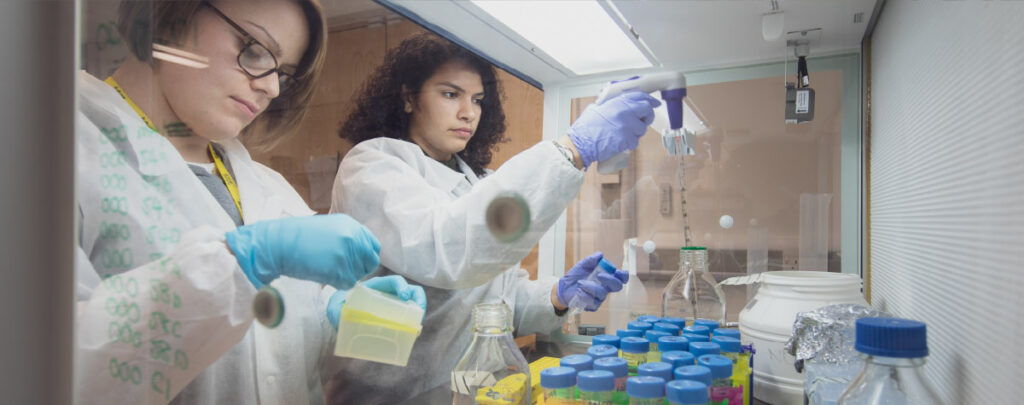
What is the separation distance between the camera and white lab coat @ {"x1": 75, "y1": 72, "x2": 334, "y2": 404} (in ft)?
2.40

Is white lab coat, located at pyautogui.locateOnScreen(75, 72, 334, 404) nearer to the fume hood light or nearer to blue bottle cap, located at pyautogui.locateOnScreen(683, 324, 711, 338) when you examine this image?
the fume hood light

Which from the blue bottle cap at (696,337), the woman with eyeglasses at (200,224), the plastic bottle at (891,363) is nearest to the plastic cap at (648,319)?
the blue bottle cap at (696,337)

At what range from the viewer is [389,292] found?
0.95 meters

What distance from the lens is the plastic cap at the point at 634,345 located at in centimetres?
96

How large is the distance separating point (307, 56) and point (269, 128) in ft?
0.48

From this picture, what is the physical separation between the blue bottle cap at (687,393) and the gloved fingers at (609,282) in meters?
0.40

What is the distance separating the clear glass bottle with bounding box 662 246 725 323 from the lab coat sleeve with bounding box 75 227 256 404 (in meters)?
0.85

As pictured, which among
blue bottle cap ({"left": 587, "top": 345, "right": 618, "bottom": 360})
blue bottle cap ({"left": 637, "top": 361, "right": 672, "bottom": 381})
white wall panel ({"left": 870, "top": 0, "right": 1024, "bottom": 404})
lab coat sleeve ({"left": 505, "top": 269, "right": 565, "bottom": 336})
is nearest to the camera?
white wall panel ({"left": 870, "top": 0, "right": 1024, "bottom": 404})

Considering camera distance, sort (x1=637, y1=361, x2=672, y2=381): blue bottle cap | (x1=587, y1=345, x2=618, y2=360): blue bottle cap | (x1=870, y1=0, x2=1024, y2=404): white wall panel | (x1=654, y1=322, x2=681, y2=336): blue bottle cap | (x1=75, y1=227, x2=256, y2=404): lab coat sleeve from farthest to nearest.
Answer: (x1=654, y1=322, x2=681, y2=336): blue bottle cap
(x1=587, y1=345, x2=618, y2=360): blue bottle cap
(x1=637, y1=361, x2=672, y2=381): blue bottle cap
(x1=75, y1=227, x2=256, y2=404): lab coat sleeve
(x1=870, y1=0, x2=1024, y2=404): white wall panel

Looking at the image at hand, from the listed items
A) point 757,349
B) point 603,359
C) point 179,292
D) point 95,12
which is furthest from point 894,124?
point 95,12

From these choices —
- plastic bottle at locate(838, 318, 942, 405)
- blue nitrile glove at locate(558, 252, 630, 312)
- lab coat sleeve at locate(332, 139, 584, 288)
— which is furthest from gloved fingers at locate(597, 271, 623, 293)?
plastic bottle at locate(838, 318, 942, 405)

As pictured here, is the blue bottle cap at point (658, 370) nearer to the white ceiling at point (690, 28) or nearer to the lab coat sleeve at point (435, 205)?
the lab coat sleeve at point (435, 205)

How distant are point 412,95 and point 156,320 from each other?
0.57 metres

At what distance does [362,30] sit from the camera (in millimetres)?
1001
